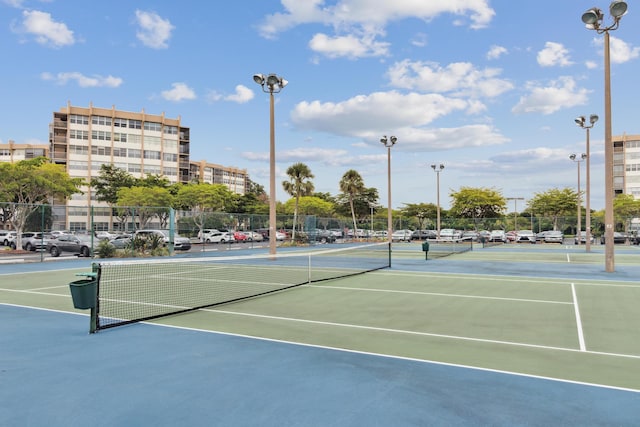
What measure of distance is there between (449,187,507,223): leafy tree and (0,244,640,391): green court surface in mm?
53929

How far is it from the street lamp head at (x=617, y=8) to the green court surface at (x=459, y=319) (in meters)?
10.2

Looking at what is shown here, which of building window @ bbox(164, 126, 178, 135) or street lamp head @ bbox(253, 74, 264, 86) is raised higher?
building window @ bbox(164, 126, 178, 135)

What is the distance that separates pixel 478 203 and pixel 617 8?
5249 centimetres

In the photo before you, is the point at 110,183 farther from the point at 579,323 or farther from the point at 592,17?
the point at 579,323

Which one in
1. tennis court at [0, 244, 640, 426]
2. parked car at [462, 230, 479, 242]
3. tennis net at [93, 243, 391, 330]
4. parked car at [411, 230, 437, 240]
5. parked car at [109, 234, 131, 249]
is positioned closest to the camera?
tennis court at [0, 244, 640, 426]

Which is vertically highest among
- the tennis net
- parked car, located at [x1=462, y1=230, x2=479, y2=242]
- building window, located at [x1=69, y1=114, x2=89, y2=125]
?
building window, located at [x1=69, y1=114, x2=89, y2=125]

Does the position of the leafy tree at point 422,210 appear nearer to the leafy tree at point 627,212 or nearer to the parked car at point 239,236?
the leafy tree at point 627,212

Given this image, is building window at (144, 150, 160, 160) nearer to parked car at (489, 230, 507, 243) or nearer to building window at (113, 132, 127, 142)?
building window at (113, 132, 127, 142)

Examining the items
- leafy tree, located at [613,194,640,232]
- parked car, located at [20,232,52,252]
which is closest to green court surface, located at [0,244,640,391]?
parked car, located at [20,232,52,252]

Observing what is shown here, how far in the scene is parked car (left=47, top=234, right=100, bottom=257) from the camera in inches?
1097

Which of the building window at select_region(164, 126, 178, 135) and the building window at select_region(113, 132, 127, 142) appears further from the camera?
the building window at select_region(164, 126, 178, 135)

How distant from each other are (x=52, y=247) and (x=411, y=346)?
27.7 metres

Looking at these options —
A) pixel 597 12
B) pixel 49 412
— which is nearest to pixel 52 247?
pixel 49 412

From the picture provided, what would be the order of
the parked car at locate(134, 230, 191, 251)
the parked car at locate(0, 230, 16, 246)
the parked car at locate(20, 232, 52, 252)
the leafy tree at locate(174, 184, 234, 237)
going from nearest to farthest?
the parked car at locate(134, 230, 191, 251) < the parked car at locate(20, 232, 52, 252) < the parked car at locate(0, 230, 16, 246) < the leafy tree at locate(174, 184, 234, 237)
